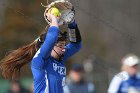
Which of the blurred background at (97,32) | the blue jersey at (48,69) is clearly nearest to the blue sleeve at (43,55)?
Result: the blue jersey at (48,69)

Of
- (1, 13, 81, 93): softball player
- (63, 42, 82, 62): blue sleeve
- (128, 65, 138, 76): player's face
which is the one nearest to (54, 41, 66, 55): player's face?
(1, 13, 81, 93): softball player

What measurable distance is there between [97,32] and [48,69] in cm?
2335

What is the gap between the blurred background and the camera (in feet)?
76.8

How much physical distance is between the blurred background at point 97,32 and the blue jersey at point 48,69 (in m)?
12.1

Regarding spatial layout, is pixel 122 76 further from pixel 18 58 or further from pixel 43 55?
pixel 43 55

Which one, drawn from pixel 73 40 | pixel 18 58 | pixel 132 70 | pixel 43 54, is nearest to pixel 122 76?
pixel 132 70

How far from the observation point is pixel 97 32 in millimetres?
31688

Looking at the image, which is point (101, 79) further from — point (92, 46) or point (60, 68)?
point (60, 68)

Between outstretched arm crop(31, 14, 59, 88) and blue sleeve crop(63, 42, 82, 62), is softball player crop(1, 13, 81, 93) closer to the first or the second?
outstretched arm crop(31, 14, 59, 88)

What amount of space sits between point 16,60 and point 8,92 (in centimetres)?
715

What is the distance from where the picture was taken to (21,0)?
25.5m

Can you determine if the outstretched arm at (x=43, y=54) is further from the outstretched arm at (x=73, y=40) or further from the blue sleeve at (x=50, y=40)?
the outstretched arm at (x=73, y=40)

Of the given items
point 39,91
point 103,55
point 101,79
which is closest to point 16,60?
point 39,91

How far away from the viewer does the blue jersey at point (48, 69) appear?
816cm
